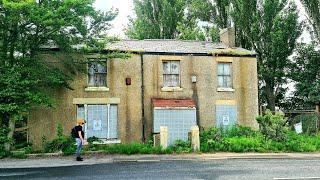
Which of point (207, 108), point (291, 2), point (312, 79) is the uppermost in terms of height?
point (291, 2)

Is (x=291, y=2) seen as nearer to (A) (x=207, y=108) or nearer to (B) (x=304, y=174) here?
(A) (x=207, y=108)

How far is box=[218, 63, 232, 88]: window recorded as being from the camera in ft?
85.1

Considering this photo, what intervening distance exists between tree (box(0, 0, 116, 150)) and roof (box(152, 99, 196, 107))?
4.80 meters

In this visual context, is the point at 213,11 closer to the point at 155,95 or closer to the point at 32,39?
the point at 155,95

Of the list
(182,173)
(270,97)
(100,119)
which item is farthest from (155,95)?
(270,97)

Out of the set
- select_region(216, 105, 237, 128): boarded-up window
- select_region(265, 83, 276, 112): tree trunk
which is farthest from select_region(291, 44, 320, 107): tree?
select_region(216, 105, 237, 128): boarded-up window

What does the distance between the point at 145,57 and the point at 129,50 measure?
1067mm

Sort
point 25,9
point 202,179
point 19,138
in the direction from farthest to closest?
point 19,138, point 25,9, point 202,179

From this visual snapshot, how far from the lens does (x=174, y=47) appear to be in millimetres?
26703

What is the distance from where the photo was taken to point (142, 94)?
24578 millimetres

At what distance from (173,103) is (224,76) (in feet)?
12.4

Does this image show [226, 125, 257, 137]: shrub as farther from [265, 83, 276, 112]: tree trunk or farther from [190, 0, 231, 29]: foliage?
[190, 0, 231, 29]: foliage

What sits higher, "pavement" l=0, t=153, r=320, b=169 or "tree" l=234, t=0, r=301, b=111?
"tree" l=234, t=0, r=301, b=111

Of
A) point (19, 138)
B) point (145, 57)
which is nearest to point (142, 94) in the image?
point (145, 57)
